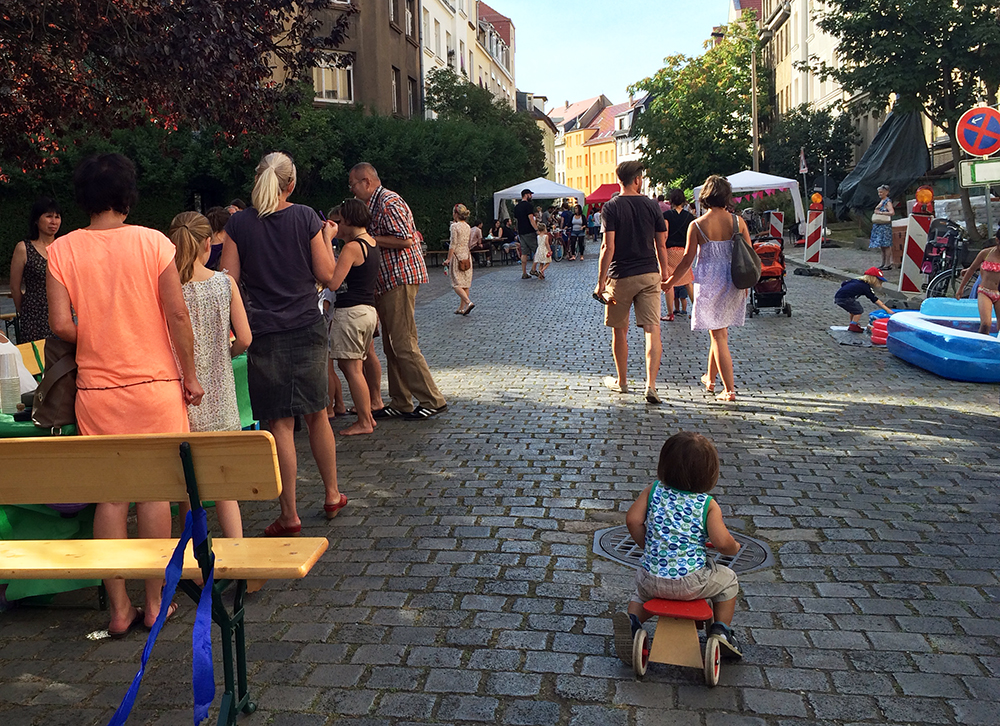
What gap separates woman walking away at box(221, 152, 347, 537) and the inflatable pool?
6.59m

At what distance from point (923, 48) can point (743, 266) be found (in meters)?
17.4

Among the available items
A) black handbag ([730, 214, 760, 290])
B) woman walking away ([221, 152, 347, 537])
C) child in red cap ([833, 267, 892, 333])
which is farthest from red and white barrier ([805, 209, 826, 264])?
woman walking away ([221, 152, 347, 537])

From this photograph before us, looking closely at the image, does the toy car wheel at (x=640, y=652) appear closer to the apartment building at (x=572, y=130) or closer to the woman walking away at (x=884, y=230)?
the woman walking away at (x=884, y=230)

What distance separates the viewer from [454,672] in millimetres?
3568

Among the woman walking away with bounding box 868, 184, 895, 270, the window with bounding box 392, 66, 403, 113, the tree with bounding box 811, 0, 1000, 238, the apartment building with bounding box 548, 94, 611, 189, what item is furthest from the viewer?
the apartment building with bounding box 548, 94, 611, 189

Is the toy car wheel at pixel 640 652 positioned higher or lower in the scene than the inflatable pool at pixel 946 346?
lower

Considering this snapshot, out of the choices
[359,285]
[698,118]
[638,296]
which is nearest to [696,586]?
[359,285]

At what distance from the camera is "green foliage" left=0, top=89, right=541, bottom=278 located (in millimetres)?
28219

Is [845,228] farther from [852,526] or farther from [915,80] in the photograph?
[852,526]

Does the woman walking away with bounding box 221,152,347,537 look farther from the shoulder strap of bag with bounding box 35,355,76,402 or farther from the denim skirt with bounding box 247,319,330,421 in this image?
the shoulder strap of bag with bounding box 35,355,76,402

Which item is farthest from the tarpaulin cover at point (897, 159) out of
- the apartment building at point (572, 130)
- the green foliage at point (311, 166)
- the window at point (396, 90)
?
the apartment building at point (572, 130)

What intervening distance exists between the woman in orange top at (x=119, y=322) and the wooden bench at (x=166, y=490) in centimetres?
74

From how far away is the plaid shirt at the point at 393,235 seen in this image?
7.73m

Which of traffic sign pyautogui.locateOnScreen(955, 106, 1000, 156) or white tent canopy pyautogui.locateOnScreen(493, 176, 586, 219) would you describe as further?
white tent canopy pyautogui.locateOnScreen(493, 176, 586, 219)
